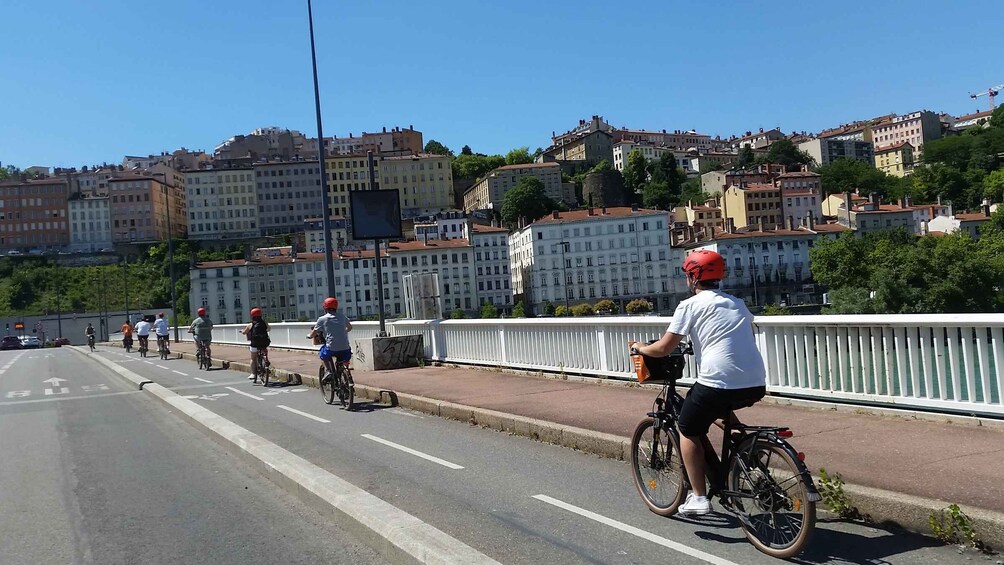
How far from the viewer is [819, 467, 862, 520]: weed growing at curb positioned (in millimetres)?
5703

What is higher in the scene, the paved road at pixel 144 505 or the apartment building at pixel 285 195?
the apartment building at pixel 285 195

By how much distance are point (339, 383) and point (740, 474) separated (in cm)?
1000

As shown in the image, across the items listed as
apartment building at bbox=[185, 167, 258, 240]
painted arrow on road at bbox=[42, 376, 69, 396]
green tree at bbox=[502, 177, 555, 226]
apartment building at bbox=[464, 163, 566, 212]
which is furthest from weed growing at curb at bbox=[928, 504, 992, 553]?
apartment building at bbox=[185, 167, 258, 240]

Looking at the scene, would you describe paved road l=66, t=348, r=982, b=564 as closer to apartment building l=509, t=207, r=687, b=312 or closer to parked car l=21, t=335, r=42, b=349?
parked car l=21, t=335, r=42, b=349

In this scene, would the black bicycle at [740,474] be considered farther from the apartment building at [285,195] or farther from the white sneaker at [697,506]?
the apartment building at [285,195]

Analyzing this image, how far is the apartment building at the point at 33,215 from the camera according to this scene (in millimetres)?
172375

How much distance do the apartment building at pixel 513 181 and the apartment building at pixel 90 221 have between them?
2996 inches

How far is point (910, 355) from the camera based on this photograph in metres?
8.54

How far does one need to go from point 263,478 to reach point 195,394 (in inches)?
413

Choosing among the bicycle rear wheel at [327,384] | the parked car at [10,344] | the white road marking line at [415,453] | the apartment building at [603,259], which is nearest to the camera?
the white road marking line at [415,453]

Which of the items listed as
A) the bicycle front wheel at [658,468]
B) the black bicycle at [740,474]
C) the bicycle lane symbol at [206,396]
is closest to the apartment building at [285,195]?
the bicycle lane symbol at [206,396]

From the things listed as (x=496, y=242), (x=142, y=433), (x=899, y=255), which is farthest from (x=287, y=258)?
(x=142, y=433)

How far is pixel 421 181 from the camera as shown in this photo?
18362cm

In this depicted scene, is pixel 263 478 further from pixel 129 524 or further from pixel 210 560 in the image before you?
pixel 210 560
